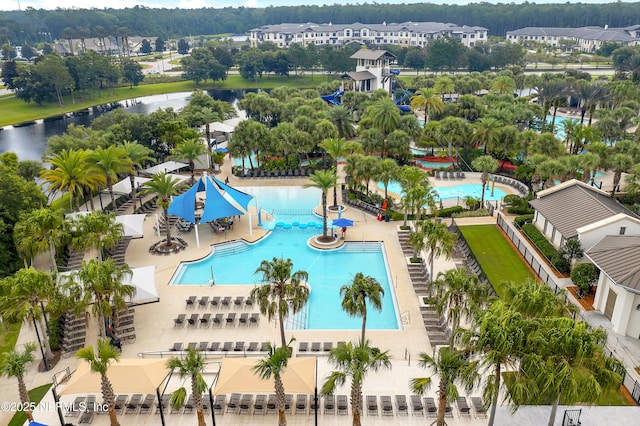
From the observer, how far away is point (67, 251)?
139 ft

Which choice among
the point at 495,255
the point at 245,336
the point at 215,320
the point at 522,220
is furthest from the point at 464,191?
the point at 215,320

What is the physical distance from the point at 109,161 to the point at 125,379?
2697 cm

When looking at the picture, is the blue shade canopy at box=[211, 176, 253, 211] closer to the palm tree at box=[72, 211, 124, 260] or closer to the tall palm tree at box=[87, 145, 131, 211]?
the tall palm tree at box=[87, 145, 131, 211]

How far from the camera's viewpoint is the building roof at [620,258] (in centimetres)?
2816

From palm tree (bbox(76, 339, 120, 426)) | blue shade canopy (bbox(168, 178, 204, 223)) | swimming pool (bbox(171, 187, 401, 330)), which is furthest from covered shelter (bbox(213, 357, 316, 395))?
blue shade canopy (bbox(168, 178, 204, 223))

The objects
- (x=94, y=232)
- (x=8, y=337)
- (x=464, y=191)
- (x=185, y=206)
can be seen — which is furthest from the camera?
(x=464, y=191)

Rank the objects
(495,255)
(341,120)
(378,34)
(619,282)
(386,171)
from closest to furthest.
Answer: (619,282) → (495,255) → (386,171) → (341,120) → (378,34)

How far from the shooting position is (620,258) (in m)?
30.2

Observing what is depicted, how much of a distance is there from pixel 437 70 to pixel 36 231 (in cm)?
13908

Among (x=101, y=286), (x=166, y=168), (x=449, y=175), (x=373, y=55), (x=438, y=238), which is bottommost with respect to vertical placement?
(x=449, y=175)

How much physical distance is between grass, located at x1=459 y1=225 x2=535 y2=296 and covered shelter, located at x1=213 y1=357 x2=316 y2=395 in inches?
638

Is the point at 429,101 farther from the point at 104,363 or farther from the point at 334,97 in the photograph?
the point at 104,363

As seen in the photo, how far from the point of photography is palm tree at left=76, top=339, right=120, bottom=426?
21.3m

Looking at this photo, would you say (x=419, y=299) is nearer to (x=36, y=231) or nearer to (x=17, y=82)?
(x=36, y=231)
